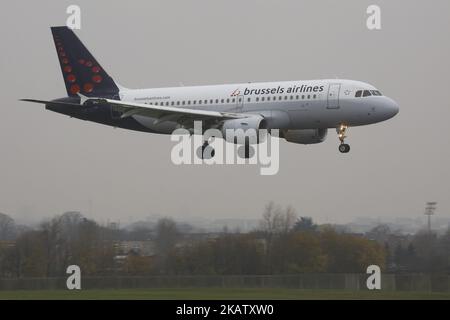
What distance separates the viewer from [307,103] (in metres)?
66.1

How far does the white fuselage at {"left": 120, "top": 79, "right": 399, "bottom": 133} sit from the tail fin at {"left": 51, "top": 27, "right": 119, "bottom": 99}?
884 centimetres

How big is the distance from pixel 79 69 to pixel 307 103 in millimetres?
18191

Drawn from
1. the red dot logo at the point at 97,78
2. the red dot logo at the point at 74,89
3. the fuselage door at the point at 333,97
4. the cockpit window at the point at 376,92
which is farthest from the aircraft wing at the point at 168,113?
the cockpit window at the point at 376,92

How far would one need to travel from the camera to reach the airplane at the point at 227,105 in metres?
65.8

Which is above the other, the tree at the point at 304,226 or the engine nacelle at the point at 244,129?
the engine nacelle at the point at 244,129

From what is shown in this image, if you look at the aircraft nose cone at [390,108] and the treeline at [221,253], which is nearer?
the treeline at [221,253]

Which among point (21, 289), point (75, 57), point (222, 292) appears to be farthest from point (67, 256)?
point (75, 57)

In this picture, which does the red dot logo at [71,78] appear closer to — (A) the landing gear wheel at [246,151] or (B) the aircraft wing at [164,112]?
(B) the aircraft wing at [164,112]

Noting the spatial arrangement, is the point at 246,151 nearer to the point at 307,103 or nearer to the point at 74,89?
the point at 307,103

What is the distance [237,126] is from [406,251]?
14.3 meters

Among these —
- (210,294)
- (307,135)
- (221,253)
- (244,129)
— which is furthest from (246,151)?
(210,294)

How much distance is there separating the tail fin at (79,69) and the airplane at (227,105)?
6 centimetres

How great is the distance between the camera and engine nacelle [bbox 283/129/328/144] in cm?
7025
